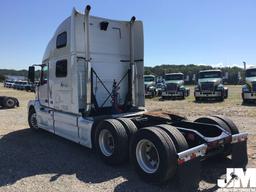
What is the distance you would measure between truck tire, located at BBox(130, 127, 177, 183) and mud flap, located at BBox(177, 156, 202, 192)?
5.9 inches

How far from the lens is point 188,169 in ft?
15.4

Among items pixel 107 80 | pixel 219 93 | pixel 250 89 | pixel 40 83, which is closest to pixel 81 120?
pixel 107 80

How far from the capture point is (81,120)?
7.17 m

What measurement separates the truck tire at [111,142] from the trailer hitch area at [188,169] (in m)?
1.57

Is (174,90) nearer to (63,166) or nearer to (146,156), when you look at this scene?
(63,166)

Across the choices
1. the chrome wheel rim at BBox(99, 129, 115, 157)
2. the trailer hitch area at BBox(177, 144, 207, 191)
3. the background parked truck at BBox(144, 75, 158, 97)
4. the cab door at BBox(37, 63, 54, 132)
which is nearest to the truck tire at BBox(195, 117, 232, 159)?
the trailer hitch area at BBox(177, 144, 207, 191)

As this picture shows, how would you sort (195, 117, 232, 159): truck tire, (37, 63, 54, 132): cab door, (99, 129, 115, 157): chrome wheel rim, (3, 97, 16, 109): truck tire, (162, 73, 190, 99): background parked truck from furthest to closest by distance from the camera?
(162, 73, 190, 99): background parked truck → (3, 97, 16, 109): truck tire → (37, 63, 54, 132): cab door → (99, 129, 115, 157): chrome wheel rim → (195, 117, 232, 159): truck tire

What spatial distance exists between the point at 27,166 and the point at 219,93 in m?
18.2

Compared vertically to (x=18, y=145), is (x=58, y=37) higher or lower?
higher

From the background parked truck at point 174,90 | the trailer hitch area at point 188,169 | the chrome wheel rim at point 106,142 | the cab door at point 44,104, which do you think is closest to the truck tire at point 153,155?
the trailer hitch area at point 188,169

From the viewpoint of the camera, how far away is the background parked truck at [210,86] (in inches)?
871

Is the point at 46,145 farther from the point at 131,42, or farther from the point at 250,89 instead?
the point at 250,89

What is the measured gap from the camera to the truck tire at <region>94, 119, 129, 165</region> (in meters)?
5.95

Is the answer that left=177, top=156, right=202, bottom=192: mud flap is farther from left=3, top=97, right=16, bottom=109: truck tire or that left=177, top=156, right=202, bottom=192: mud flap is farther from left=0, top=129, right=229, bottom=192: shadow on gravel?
left=3, top=97, right=16, bottom=109: truck tire
